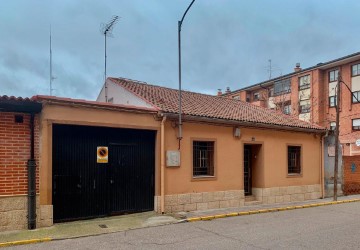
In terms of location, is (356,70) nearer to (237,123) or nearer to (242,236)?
(237,123)

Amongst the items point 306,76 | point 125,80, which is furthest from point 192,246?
point 306,76

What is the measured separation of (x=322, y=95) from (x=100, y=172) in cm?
3161

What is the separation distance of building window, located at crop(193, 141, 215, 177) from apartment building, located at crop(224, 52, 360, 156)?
20.6m

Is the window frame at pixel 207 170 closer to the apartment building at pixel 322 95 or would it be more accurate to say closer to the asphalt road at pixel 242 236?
the asphalt road at pixel 242 236

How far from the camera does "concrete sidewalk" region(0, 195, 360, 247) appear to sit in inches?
302

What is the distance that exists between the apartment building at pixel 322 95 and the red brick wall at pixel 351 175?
12.4m

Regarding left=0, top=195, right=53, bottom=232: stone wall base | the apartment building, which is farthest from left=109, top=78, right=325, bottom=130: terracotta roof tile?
the apartment building

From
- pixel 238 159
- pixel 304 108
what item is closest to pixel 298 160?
pixel 238 159

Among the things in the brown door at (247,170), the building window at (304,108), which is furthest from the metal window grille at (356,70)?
the brown door at (247,170)

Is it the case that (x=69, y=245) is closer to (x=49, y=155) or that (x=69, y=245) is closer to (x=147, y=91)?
(x=49, y=155)

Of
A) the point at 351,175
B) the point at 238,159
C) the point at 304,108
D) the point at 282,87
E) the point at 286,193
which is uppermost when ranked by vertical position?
the point at 282,87

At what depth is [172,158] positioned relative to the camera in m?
10.8

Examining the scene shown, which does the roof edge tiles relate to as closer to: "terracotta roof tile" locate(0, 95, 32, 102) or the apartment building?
"terracotta roof tile" locate(0, 95, 32, 102)

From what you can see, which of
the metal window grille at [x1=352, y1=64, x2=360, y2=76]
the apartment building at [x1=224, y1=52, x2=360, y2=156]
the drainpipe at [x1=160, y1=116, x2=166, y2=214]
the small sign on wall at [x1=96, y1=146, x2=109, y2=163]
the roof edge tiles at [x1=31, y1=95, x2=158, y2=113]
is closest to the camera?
the roof edge tiles at [x1=31, y1=95, x2=158, y2=113]
